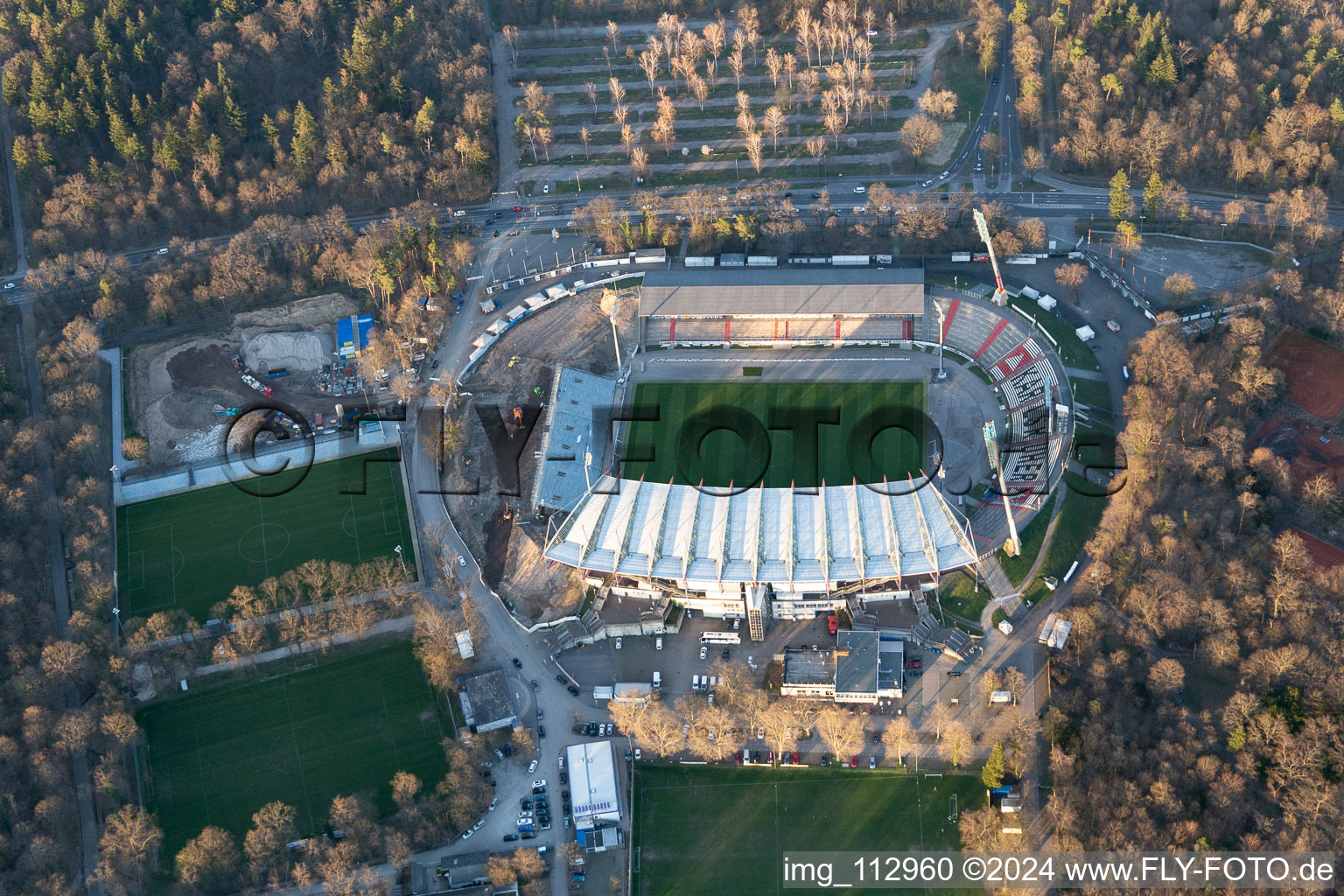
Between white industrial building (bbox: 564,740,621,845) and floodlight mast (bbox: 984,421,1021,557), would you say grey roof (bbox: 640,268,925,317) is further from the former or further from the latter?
white industrial building (bbox: 564,740,621,845)

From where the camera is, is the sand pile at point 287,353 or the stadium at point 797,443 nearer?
the stadium at point 797,443

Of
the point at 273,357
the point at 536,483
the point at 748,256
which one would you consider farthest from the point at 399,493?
the point at 748,256

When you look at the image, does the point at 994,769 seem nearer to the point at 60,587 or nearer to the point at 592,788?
the point at 592,788

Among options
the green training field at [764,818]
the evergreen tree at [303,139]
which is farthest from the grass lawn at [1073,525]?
the evergreen tree at [303,139]

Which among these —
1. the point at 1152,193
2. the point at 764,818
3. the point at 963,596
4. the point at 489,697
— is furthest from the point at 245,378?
the point at 1152,193

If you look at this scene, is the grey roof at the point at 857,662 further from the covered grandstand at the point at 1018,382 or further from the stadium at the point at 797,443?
the covered grandstand at the point at 1018,382

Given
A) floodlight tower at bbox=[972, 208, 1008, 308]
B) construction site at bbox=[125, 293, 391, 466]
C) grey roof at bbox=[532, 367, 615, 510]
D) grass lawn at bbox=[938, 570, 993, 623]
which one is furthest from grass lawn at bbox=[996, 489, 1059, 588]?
construction site at bbox=[125, 293, 391, 466]
